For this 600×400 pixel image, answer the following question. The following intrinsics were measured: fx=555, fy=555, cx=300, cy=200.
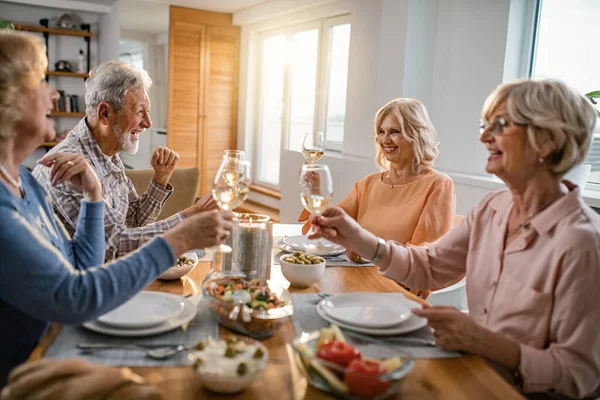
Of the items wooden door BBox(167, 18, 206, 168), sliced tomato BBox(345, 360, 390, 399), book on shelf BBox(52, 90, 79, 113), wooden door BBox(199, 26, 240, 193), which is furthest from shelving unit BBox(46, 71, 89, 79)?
sliced tomato BBox(345, 360, 390, 399)

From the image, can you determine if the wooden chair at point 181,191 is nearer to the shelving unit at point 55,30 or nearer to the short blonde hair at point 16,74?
the short blonde hair at point 16,74

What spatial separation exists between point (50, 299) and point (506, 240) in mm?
1074

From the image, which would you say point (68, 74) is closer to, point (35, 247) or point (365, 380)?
point (35, 247)

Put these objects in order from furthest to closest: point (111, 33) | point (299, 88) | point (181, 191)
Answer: point (111, 33), point (299, 88), point (181, 191)

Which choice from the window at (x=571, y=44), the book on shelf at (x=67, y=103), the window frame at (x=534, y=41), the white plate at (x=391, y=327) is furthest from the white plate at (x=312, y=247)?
the book on shelf at (x=67, y=103)

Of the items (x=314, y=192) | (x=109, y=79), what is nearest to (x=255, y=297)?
(x=314, y=192)

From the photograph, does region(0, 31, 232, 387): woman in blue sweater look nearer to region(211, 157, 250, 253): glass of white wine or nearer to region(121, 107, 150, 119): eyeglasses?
region(211, 157, 250, 253): glass of white wine

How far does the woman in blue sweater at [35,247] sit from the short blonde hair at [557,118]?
29.1 inches

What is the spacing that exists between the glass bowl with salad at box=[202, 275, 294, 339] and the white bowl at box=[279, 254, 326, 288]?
24 centimetres

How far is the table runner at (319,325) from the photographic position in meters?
1.17

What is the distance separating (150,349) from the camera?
112 cm

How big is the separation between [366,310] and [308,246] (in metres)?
0.69

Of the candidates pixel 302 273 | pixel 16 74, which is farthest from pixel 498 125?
pixel 16 74

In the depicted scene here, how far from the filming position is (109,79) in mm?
2121
